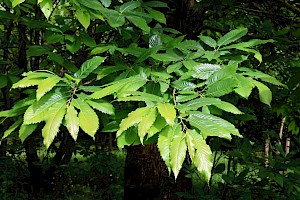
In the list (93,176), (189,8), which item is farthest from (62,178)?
(189,8)

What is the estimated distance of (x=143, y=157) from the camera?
3.61 metres

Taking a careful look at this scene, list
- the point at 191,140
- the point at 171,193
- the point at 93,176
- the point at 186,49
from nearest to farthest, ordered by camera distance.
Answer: the point at 191,140
the point at 186,49
the point at 171,193
the point at 93,176

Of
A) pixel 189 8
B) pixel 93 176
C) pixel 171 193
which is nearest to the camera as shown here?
pixel 189 8

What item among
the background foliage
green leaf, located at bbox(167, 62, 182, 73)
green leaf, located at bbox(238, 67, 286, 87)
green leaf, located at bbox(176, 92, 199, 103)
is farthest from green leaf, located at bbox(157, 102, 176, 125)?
green leaf, located at bbox(238, 67, 286, 87)

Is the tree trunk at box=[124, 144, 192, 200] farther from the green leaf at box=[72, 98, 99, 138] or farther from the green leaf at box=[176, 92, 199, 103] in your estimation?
the green leaf at box=[72, 98, 99, 138]

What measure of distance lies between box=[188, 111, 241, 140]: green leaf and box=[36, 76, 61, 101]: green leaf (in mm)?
494

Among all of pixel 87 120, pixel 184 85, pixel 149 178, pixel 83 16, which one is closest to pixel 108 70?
pixel 83 16

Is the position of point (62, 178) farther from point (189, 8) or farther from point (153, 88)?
point (153, 88)

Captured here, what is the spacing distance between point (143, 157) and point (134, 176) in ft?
0.69

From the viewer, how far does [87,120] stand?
1.43 m

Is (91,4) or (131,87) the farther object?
(91,4)

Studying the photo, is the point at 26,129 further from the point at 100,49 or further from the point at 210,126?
the point at 210,126

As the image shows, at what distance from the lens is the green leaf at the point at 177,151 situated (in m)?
→ 1.23

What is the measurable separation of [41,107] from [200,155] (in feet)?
1.96
